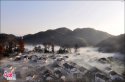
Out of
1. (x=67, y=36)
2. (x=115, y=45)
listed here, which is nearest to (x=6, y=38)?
(x=67, y=36)

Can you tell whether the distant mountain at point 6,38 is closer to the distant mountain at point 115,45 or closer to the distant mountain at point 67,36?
the distant mountain at point 67,36

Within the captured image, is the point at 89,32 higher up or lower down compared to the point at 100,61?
higher up

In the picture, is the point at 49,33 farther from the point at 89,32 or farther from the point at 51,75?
the point at 51,75

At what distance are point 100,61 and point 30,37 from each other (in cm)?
3463

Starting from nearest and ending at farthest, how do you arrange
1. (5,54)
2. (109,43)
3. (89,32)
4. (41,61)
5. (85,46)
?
(41,61) → (5,54) → (109,43) → (85,46) → (89,32)

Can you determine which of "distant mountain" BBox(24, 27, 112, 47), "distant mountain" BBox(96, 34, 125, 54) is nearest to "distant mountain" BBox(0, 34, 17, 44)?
"distant mountain" BBox(24, 27, 112, 47)

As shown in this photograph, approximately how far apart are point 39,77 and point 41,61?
→ 10637 millimetres

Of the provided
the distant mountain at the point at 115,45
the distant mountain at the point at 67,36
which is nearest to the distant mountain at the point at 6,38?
the distant mountain at the point at 67,36

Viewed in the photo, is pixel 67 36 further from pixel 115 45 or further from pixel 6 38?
pixel 115 45

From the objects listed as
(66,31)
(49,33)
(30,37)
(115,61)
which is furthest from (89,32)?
(115,61)

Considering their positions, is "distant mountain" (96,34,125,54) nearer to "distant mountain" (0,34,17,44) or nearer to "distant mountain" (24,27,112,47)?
"distant mountain" (24,27,112,47)

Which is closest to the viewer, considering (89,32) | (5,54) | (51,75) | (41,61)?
(51,75)

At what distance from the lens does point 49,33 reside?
62.6 metres

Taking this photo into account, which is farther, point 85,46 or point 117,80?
point 85,46
